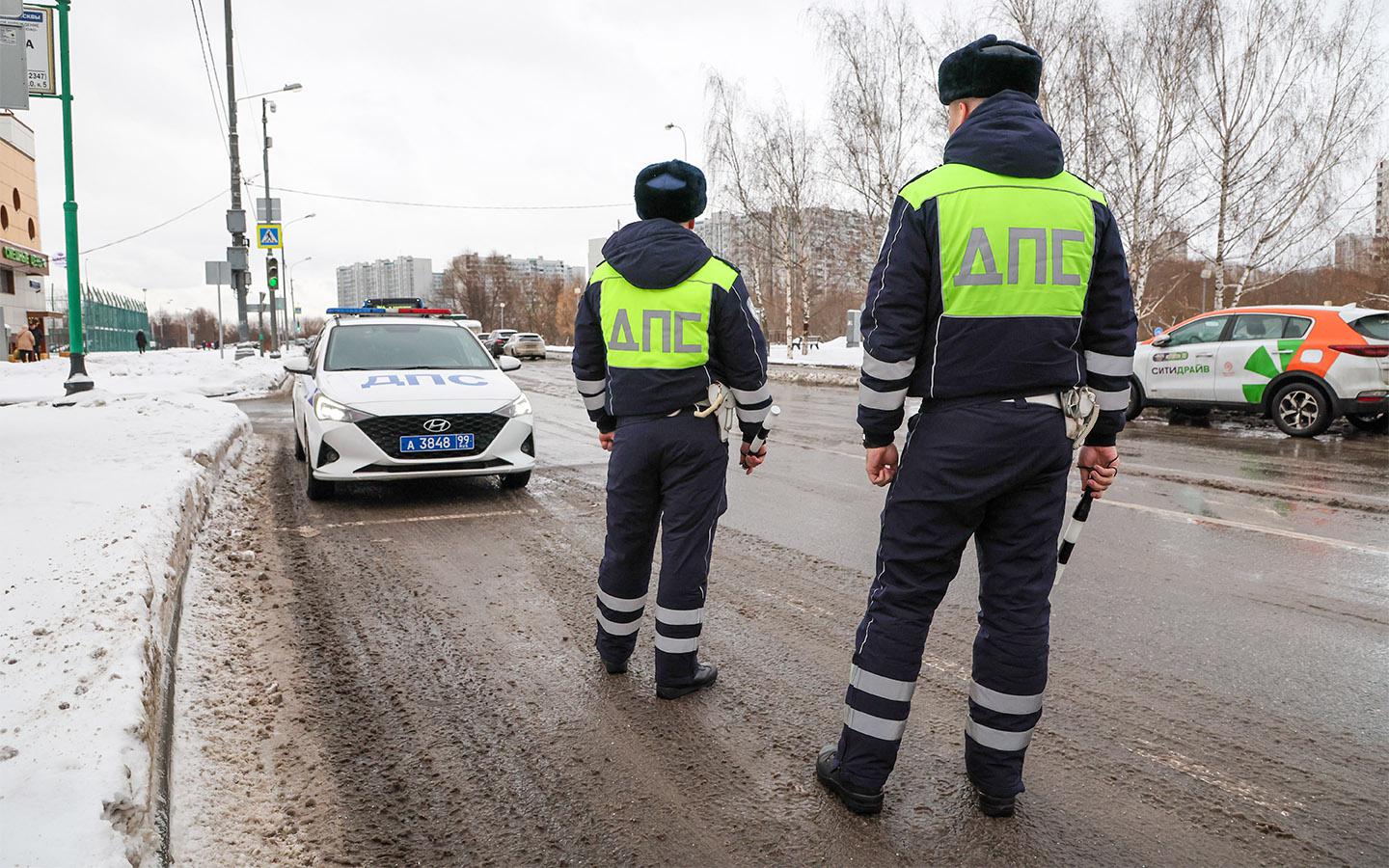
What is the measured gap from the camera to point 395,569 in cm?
541

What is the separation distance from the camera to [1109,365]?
8.82ft

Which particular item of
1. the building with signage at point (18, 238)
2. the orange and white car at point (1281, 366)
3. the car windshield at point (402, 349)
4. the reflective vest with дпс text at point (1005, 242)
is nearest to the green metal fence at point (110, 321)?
the building with signage at point (18, 238)

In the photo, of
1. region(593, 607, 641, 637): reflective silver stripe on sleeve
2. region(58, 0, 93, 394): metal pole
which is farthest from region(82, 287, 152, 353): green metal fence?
region(593, 607, 641, 637): reflective silver stripe on sleeve

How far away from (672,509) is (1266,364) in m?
11.5

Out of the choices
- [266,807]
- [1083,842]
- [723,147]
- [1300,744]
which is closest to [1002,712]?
[1083,842]

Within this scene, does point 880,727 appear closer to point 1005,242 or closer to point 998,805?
point 998,805

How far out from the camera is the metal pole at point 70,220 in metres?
13.2

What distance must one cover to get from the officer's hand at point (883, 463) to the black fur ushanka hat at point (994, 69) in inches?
41.5

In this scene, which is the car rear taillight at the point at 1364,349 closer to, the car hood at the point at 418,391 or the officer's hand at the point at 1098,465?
the car hood at the point at 418,391

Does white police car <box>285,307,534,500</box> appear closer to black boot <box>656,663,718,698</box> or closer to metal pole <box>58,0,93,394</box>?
black boot <box>656,663,718,698</box>

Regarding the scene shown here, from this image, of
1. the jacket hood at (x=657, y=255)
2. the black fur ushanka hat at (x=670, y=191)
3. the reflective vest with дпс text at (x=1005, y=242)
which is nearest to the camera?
the reflective vest with дпс text at (x=1005, y=242)

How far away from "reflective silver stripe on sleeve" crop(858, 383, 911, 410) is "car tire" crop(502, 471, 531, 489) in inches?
217

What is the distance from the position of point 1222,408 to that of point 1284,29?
17.6 m

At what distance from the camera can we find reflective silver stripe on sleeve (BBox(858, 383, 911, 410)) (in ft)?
8.68
